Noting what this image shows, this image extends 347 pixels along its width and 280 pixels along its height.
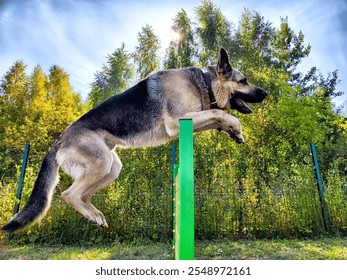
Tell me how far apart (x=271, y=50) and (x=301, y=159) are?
7.67m

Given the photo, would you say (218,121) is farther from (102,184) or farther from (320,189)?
(320,189)

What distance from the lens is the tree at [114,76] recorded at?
32.5ft

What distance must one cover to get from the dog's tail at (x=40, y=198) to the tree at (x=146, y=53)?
21.0 feet

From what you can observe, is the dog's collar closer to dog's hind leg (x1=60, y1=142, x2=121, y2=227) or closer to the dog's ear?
the dog's ear

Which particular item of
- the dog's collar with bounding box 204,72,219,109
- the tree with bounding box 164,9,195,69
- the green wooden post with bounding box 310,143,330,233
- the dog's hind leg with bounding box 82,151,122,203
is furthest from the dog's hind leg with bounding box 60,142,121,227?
the tree with bounding box 164,9,195,69

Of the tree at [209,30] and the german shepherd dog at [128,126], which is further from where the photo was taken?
the tree at [209,30]

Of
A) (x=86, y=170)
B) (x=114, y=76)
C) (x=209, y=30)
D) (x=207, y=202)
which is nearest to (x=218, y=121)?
(x=86, y=170)

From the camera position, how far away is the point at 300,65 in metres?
11.6

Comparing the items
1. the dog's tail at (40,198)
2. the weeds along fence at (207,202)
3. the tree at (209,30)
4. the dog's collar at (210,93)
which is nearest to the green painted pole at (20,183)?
the weeds along fence at (207,202)

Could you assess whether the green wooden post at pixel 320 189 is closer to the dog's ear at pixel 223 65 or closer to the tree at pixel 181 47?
the dog's ear at pixel 223 65

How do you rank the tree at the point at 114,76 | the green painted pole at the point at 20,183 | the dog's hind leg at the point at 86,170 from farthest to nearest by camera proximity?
1. the tree at the point at 114,76
2. the green painted pole at the point at 20,183
3. the dog's hind leg at the point at 86,170

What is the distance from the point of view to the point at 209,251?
3709 millimetres

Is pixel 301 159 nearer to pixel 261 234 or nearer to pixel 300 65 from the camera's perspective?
pixel 261 234

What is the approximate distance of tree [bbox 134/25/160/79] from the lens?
28.9ft
